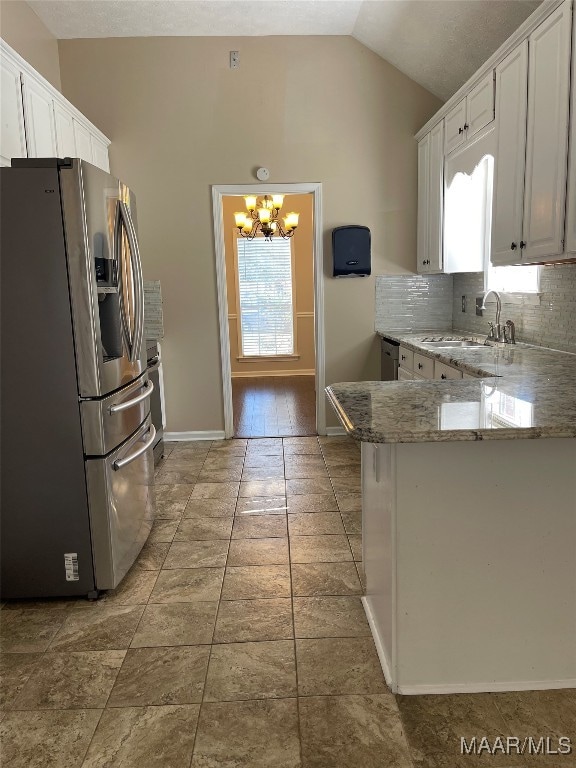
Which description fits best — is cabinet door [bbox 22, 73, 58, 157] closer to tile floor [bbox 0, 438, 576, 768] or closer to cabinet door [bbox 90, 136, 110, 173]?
cabinet door [bbox 90, 136, 110, 173]

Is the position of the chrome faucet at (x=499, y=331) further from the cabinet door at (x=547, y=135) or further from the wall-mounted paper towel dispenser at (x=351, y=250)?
the wall-mounted paper towel dispenser at (x=351, y=250)

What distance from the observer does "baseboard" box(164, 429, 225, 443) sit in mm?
4934

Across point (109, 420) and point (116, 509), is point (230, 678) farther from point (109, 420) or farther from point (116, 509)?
point (109, 420)

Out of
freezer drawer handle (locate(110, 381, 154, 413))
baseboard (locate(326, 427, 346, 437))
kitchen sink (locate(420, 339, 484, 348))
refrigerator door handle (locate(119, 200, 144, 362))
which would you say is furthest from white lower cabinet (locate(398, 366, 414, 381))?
refrigerator door handle (locate(119, 200, 144, 362))

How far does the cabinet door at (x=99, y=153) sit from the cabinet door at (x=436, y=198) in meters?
2.48

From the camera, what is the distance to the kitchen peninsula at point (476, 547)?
165 centimetres

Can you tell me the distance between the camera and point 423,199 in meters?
4.49

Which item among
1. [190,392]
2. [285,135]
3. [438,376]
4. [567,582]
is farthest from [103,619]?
[285,135]

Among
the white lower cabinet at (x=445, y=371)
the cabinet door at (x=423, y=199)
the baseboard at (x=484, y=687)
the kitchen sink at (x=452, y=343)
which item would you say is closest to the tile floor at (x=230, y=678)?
the baseboard at (x=484, y=687)

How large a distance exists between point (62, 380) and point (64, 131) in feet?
6.85

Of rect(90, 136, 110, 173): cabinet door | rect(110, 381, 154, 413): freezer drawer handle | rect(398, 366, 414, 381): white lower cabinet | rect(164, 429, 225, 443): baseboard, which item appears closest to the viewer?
rect(110, 381, 154, 413): freezer drawer handle

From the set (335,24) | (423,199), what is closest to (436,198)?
(423,199)

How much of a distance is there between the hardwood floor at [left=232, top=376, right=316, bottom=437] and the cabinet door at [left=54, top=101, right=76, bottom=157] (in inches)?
102

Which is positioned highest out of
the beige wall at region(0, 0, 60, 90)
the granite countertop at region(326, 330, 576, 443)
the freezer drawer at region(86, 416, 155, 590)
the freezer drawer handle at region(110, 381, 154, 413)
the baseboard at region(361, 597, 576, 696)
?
the beige wall at region(0, 0, 60, 90)
